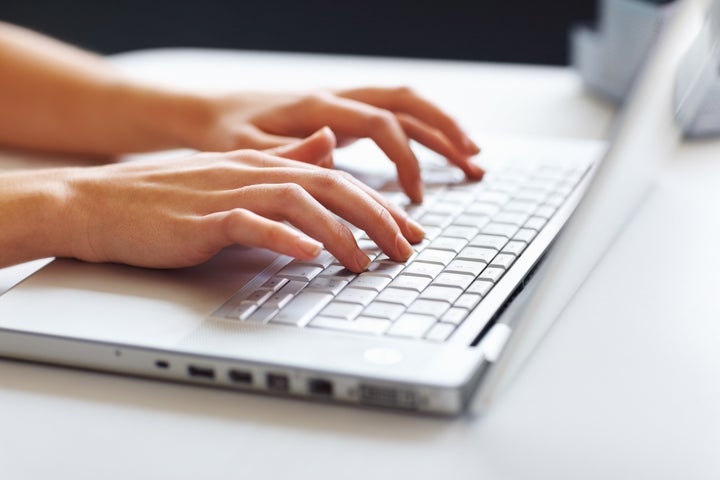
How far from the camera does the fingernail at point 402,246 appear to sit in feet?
2.16

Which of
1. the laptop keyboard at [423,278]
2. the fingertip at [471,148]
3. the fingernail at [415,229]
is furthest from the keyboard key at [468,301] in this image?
the fingertip at [471,148]

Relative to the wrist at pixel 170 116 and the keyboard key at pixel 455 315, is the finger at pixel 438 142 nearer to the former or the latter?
the wrist at pixel 170 116

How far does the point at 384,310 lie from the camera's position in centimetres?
58

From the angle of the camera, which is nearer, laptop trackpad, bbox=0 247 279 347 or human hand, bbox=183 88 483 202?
laptop trackpad, bbox=0 247 279 347

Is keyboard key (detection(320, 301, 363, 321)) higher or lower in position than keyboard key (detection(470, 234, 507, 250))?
higher

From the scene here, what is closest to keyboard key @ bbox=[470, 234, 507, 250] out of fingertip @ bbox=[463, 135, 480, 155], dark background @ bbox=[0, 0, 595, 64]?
fingertip @ bbox=[463, 135, 480, 155]

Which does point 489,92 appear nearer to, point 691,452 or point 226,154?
point 226,154

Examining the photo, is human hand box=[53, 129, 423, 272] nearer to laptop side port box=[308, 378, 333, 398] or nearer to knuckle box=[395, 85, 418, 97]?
laptop side port box=[308, 378, 333, 398]

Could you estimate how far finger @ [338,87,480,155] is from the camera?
0.92 meters

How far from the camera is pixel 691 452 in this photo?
48 cm

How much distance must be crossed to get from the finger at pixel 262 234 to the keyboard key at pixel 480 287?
0.10 m

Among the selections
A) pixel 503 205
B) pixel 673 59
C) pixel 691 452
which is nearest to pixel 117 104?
pixel 503 205

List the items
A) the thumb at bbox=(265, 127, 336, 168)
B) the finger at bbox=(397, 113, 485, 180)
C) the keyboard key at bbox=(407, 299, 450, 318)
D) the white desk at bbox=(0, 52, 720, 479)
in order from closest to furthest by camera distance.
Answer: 1. the white desk at bbox=(0, 52, 720, 479)
2. the keyboard key at bbox=(407, 299, 450, 318)
3. the thumb at bbox=(265, 127, 336, 168)
4. the finger at bbox=(397, 113, 485, 180)

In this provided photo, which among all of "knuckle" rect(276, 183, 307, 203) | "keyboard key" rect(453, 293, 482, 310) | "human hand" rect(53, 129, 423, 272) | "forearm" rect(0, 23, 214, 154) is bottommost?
"forearm" rect(0, 23, 214, 154)
